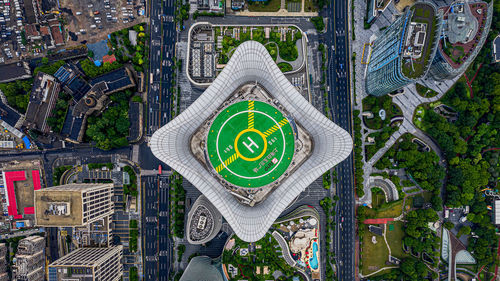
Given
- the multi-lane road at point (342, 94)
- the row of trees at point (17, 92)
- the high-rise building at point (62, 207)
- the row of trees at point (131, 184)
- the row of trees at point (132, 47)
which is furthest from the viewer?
the multi-lane road at point (342, 94)

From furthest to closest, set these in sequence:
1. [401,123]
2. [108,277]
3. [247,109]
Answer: [401,123] → [108,277] → [247,109]

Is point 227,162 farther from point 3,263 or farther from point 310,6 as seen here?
point 3,263

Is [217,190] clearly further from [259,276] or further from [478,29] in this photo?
[478,29]

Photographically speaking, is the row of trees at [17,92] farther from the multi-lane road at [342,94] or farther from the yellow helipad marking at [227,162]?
the multi-lane road at [342,94]

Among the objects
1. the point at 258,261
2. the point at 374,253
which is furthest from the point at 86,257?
→ the point at 374,253

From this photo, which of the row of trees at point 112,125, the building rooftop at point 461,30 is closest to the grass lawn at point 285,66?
the building rooftop at point 461,30

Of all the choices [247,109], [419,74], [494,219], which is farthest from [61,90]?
[494,219]
